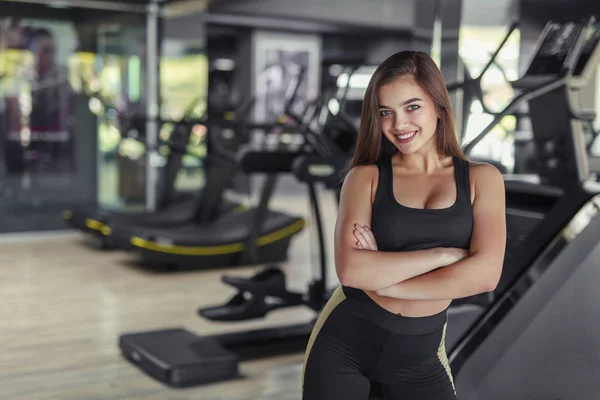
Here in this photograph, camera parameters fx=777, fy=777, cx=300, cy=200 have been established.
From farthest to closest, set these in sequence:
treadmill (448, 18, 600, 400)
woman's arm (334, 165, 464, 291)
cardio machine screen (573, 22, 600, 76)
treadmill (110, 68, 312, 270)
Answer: treadmill (110, 68, 312, 270) → cardio machine screen (573, 22, 600, 76) → treadmill (448, 18, 600, 400) → woman's arm (334, 165, 464, 291)

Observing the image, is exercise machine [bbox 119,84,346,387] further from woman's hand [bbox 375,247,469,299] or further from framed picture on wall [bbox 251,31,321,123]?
framed picture on wall [bbox 251,31,321,123]

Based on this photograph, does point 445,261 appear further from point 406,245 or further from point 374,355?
point 374,355

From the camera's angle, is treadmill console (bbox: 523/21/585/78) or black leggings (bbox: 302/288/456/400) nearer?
black leggings (bbox: 302/288/456/400)

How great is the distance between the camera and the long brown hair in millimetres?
1733

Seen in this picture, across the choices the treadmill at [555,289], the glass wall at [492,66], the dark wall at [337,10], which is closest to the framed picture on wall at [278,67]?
the dark wall at [337,10]

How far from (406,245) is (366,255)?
10 cm

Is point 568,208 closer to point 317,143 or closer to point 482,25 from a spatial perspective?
point 317,143

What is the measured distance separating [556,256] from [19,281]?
4.55 m

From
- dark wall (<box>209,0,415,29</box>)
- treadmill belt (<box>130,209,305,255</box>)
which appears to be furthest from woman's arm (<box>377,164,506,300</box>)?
dark wall (<box>209,0,415,29</box>)

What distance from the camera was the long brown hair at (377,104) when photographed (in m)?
1.73

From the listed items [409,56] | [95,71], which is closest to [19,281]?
[95,71]

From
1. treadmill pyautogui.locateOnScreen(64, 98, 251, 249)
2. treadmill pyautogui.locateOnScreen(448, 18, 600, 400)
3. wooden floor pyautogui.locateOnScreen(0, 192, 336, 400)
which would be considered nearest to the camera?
treadmill pyautogui.locateOnScreen(448, 18, 600, 400)

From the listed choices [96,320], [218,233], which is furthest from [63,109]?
[96,320]

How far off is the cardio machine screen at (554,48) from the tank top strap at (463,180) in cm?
158
